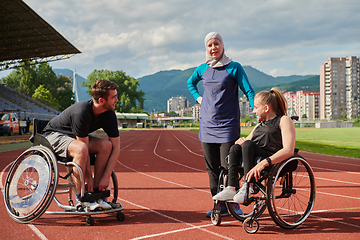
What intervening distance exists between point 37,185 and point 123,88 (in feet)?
263

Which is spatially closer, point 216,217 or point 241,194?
point 241,194

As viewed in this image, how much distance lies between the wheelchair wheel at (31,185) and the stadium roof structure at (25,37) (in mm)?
21498

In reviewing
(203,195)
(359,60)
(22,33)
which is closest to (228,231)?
(203,195)

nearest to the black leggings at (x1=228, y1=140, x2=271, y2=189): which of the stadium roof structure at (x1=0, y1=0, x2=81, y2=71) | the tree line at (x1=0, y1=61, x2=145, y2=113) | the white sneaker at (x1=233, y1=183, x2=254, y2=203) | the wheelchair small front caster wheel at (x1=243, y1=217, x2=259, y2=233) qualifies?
the white sneaker at (x1=233, y1=183, x2=254, y2=203)

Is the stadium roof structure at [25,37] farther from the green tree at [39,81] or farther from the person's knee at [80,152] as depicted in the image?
the green tree at [39,81]

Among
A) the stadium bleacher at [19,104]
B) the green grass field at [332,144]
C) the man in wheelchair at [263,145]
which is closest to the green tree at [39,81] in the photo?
the stadium bleacher at [19,104]

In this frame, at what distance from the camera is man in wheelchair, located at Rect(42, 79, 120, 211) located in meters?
3.05

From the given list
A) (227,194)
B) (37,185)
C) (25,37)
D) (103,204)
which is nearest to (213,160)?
(227,194)

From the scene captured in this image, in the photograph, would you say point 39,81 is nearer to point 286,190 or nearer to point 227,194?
point 227,194

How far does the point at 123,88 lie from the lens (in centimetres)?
8131

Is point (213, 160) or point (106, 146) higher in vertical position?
point (106, 146)

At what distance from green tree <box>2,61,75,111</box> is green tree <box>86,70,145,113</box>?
7.32 meters

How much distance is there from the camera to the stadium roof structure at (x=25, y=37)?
74.1 feet

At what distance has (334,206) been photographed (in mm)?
3871
